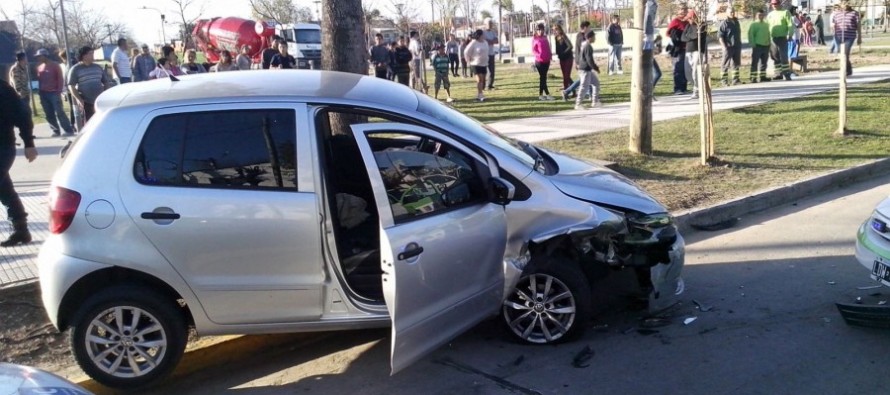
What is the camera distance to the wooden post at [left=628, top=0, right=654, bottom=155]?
9.66 m

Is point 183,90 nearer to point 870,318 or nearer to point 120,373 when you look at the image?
point 120,373

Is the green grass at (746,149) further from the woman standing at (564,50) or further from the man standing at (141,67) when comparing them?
the man standing at (141,67)

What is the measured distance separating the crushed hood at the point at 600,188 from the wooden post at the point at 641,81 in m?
4.44

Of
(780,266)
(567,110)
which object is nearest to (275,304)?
(780,266)

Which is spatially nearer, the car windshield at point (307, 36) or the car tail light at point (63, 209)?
the car tail light at point (63, 209)

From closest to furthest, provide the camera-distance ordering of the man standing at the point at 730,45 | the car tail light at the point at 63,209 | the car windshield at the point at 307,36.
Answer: the car tail light at the point at 63,209
the man standing at the point at 730,45
the car windshield at the point at 307,36

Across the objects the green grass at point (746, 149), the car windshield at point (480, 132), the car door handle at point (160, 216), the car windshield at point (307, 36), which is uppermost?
the car windshield at point (307, 36)

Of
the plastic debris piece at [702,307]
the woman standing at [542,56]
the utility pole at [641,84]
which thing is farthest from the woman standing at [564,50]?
the plastic debris piece at [702,307]

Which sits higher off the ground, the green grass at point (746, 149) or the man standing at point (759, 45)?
the man standing at point (759, 45)

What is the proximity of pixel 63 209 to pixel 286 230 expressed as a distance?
1.25m

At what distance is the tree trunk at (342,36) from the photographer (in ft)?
23.7

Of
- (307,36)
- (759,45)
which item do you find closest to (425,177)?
(759,45)

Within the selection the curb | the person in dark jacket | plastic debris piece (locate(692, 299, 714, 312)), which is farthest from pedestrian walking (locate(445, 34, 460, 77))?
plastic debris piece (locate(692, 299, 714, 312))

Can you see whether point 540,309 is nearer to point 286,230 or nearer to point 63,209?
point 286,230
